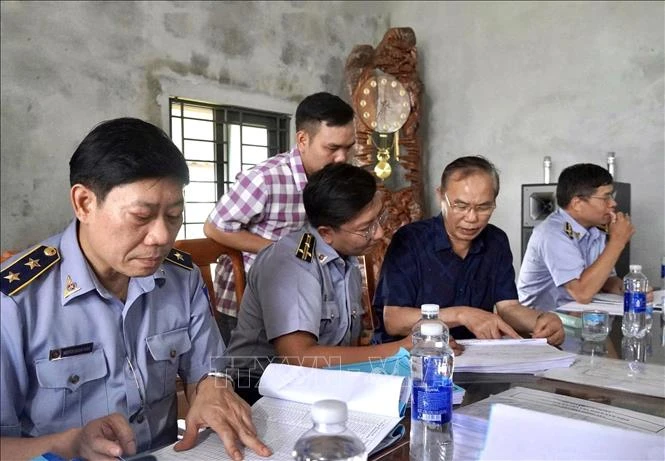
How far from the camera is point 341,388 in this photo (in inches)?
42.3

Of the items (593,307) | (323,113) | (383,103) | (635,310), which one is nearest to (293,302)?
(323,113)

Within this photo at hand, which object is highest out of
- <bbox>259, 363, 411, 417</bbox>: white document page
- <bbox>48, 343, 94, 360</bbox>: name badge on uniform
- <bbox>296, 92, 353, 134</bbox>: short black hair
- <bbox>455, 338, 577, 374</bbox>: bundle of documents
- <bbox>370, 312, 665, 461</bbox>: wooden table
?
<bbox>296, 92, 353, 134</bbox>: short black hair

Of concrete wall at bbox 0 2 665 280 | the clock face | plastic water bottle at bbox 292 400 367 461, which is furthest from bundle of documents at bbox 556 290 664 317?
the clock face

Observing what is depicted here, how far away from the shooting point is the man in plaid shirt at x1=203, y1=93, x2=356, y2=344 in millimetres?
2240

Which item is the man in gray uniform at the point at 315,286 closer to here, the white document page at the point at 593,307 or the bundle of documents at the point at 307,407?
the bundle of documents at the point at 307,407

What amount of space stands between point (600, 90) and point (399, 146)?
4.80ft

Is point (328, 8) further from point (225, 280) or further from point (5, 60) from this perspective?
point (225, 280)

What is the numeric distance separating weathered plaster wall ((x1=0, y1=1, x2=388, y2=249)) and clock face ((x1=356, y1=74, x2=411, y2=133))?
41 centimetres

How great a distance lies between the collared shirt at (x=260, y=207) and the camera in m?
2.26

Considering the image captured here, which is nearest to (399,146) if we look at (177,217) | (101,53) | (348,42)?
(348,42)

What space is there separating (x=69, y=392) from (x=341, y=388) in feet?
1.58

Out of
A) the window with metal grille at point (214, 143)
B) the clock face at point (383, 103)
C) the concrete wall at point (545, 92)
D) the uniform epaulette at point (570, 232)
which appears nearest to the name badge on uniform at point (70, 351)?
the uniform epaulette at point (570, 232)

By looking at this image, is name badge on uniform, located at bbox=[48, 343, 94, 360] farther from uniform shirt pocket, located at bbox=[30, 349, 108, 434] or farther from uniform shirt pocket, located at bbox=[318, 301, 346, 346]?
uniform shirt pocket, located at bbox=[318, 301, 346, 346]

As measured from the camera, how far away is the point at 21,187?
273 centimetres
